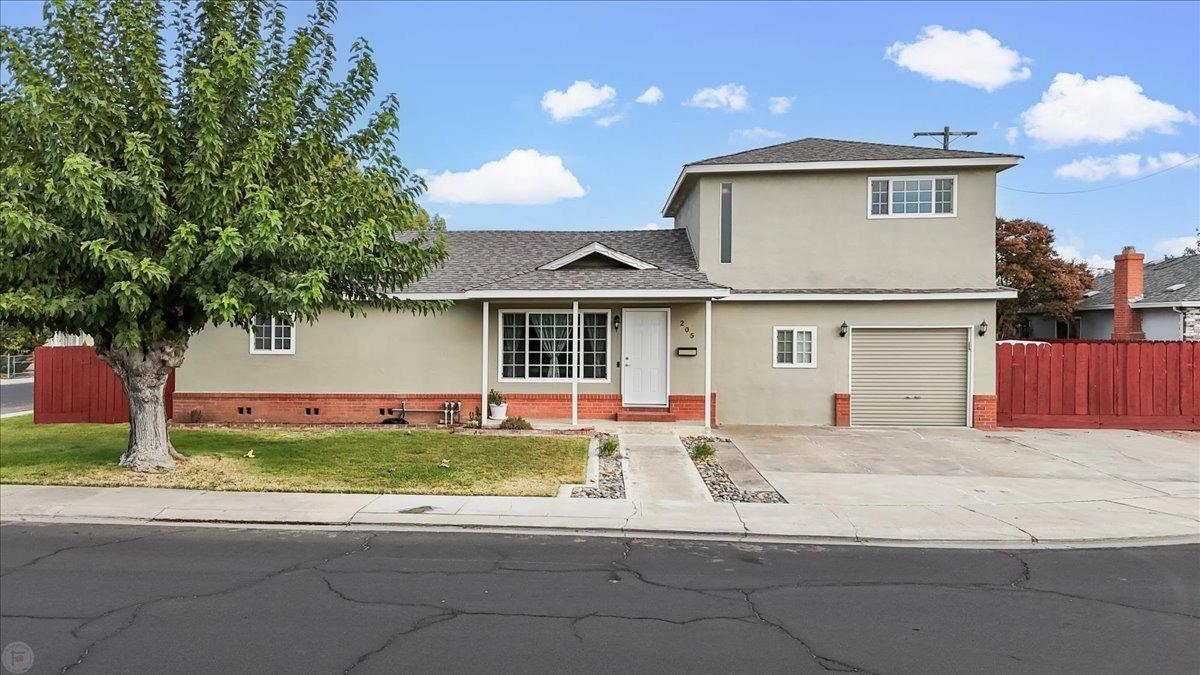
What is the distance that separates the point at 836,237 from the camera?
1670 cm

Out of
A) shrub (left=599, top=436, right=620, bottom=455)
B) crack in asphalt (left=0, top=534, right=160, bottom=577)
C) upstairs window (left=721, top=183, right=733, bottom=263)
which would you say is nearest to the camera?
crack in asphalt (left=0, top=534, right=160, bottom=577)

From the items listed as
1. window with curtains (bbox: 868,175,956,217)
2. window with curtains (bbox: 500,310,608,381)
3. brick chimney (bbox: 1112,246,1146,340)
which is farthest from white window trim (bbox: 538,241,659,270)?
brick chimney (bbox: 1112,246,1146,340)

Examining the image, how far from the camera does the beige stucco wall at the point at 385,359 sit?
1639cm

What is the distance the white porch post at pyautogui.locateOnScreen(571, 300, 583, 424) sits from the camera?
15.6m

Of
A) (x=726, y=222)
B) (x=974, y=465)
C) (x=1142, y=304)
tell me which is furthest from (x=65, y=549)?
(x=1142, y=304)

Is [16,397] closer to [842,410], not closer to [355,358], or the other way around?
[355,358]

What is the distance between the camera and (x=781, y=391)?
16641mm

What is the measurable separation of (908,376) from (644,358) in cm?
616

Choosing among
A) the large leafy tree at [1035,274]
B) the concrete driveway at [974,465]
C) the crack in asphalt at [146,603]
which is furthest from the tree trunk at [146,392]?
the large leafy tree at [1035,274]

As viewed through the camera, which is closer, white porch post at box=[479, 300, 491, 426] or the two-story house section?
white porch post at box=[479, 300, 491, 426]

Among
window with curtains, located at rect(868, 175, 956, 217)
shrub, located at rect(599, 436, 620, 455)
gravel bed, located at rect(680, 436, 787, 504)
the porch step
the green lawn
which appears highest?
window with curtains, located at rect(868, 175, 956, 217)

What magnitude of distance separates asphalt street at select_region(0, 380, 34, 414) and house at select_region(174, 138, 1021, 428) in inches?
355

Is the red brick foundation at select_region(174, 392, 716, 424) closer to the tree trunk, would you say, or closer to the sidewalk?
the tree trunk

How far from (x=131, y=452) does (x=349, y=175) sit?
5267 mm
